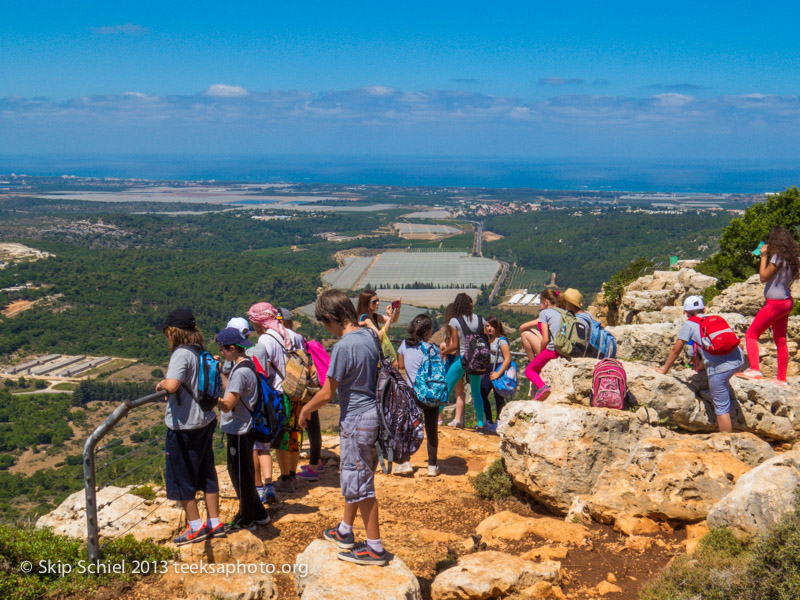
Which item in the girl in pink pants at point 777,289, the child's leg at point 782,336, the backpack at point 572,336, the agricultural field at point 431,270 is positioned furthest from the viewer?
the agricultural field at point 431,270

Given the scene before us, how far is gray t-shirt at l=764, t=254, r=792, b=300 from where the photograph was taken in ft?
21.5

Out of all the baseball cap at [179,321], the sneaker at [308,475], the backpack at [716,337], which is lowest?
the sneaker at [308,475]

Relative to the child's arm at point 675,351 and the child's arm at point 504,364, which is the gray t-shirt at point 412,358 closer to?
the child's arm at point 504,364

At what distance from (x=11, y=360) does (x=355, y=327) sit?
67.5 metres

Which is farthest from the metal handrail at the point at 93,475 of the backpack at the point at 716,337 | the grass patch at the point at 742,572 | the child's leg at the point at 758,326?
the child's leg at the point at 758,326

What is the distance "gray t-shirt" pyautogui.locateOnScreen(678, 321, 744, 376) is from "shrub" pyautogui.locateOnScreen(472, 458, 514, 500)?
90.0 inches

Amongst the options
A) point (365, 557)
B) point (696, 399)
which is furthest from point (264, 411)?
point (696, 399)

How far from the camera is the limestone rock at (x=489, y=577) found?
389 centimetres

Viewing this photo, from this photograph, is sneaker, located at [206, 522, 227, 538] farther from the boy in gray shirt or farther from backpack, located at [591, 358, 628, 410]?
backpack, located at [591, 358, 628, 410]

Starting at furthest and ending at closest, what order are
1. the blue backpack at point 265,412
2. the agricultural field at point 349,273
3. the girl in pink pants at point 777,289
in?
the agricultural field at point 349,273, the girl in pink pants at point 777,289, the blue backpack at point 265,412

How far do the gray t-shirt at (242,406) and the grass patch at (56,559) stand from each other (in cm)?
105

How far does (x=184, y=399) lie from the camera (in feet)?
15.1

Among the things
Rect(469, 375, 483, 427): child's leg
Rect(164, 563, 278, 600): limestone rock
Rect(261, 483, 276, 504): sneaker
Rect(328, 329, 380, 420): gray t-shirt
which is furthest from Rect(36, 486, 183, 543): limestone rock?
Rect(469, 375, 483, 427): child's leg

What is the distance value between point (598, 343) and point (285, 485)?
3.87 metres
